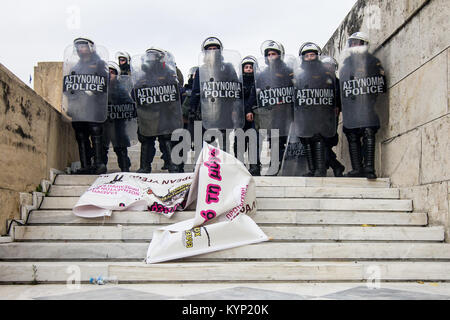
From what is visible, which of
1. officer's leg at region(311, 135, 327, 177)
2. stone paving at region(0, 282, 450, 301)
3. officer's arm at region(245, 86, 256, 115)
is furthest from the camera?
officer's arm at region(245, 86, 256, 115)

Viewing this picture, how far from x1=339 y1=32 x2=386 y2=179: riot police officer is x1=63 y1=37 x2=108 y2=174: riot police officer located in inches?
138

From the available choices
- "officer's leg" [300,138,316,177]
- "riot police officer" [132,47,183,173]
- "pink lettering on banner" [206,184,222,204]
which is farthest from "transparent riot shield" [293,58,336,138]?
"pink lettering on banner" [206,184,222,204]

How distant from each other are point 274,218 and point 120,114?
3652 mm

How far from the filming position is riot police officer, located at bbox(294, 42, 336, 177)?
24.6ft

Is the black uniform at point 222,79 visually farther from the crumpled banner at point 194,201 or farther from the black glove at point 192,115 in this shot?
the crumpled banner at point 194,201

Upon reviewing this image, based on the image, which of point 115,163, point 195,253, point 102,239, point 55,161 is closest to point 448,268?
point 195,253

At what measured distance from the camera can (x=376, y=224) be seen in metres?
5.71

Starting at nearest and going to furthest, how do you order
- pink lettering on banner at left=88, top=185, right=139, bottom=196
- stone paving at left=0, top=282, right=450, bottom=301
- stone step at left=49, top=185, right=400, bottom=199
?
stone paving at left=0, top=282, right=450, bottom=301 < pink lettering on banner at left=88, top=185, right=139, bottom=196 < stone step at left=49, top=185, right=400, bottom=199

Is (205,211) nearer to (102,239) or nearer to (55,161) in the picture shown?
(102,239)

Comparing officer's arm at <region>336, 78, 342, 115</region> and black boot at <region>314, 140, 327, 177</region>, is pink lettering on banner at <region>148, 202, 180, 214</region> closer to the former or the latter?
black boot at <region>314, 140, 327, 177</region>

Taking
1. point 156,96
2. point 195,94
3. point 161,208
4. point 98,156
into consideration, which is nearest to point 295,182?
point 161,208

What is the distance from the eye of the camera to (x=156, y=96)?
7535 millimetres

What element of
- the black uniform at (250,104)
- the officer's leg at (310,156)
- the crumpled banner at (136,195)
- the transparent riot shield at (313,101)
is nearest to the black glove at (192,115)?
the black uniform at (250,104)
